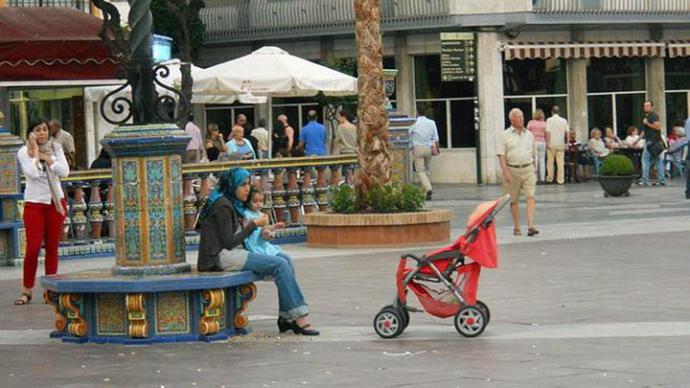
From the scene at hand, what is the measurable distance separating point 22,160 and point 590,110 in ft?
95.6

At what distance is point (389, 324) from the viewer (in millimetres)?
13047

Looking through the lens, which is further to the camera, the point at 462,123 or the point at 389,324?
the point at 462,123

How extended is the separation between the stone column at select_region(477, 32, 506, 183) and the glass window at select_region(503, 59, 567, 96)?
0.68 meters

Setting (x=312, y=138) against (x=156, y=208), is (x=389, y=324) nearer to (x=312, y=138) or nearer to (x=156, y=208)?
(x=156, y=208)

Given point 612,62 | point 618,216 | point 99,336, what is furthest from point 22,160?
point 612,62

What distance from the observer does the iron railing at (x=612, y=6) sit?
42906mm

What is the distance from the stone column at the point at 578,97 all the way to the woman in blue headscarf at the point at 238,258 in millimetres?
30842

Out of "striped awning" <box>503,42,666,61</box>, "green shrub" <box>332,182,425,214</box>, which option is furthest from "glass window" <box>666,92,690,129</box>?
"green shrub" <box>332,182,425,214</box>

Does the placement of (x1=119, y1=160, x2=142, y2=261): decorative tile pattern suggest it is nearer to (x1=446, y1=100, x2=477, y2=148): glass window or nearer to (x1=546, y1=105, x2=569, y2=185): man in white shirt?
(x1=546, y1=105, x2=569, y2=185): man in white shirt

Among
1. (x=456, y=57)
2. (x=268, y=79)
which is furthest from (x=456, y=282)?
(x=456, y=57)

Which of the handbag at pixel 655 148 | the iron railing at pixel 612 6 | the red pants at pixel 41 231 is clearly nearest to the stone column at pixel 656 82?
the iron railing at pixel 612 6

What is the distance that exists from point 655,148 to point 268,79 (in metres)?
10.9

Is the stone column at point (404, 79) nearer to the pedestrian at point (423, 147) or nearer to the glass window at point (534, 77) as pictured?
the glass window at point (534, 77)

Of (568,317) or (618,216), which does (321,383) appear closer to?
(568,317)
